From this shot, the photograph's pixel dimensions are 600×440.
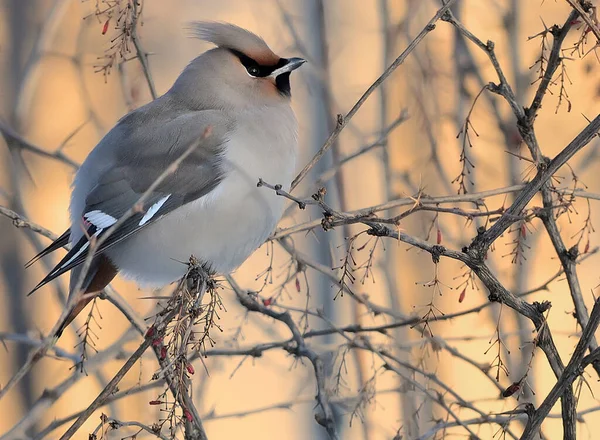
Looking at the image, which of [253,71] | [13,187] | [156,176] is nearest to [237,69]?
[253,71]

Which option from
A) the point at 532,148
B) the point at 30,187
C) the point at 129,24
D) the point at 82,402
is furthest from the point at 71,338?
the point at 532,148

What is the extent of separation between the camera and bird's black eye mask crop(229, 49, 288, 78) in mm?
2584

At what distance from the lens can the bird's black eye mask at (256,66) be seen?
8.48ft

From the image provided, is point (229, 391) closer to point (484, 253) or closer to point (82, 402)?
point (82, 402)

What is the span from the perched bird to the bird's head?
0.18ft

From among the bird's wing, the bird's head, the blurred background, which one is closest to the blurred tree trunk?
the blurred background

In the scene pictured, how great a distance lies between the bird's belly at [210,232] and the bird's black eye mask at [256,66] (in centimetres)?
42

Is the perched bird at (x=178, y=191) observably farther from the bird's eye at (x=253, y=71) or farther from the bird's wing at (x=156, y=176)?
the bird's eye at (x=253, y=71)

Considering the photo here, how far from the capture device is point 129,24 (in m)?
2.01

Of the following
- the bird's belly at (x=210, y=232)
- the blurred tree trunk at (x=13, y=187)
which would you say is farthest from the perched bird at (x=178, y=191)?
the blurred tree trunk at (x=13, y=187)

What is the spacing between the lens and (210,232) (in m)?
2.31

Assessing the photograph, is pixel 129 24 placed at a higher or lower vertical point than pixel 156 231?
higher

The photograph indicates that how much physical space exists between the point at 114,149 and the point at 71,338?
6.41ft

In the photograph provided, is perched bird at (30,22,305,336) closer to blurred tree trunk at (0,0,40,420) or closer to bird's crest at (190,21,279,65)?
bird's crest at (190,21,279,65)
